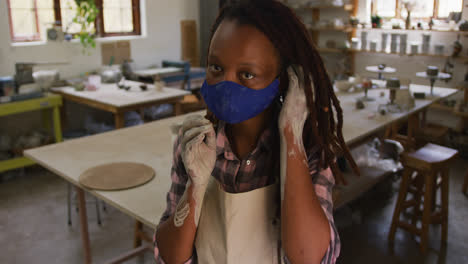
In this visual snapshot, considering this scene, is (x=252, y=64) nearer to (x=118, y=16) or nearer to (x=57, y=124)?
(x=57, y=124)

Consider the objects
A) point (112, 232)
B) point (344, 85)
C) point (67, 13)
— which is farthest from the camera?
point (67, 13)

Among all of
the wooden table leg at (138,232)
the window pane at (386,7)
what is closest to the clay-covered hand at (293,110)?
the wooden table leg at (138,232)

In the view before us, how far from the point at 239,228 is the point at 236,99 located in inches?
12.0

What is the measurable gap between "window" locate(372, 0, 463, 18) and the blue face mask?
15.9 ft

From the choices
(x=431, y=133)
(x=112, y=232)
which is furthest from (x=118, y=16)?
(x=431, y=133)

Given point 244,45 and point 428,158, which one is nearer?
point 244,45

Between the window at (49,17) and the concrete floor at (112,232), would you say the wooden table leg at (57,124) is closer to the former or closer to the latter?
the concrete floor at (112,232)

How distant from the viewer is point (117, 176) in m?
2.01

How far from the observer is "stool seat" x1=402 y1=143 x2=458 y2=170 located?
9.31 ft

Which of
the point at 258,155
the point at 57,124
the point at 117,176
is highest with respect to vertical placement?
the point at 258,155

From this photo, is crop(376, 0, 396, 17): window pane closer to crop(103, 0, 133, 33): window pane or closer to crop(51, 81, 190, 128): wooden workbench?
crop(51, 81, 190, 128): wooden workbench

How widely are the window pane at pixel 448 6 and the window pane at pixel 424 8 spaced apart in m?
0.10

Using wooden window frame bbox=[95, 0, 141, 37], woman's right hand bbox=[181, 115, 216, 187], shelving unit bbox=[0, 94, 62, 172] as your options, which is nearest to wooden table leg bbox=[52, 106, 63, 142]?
shelving unit bbox=[0, 94, 62, 172]

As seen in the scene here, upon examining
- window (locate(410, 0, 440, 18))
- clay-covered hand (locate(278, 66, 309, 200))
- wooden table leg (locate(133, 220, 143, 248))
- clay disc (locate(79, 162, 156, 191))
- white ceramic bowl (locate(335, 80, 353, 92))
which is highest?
window (locate(410, 0, 440, 18))
